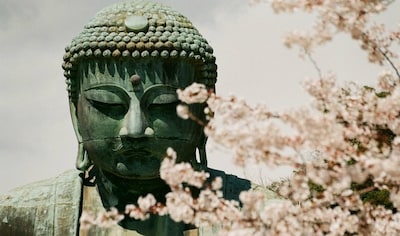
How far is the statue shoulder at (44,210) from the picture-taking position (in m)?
7.08

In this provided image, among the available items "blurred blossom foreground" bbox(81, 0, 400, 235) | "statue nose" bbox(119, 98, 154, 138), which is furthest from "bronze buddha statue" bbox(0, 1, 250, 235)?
"blurred blossom foreground" bbox(81, 0, 400, 235)

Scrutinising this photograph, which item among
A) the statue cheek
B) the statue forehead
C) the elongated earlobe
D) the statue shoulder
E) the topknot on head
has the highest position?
the topknot on head

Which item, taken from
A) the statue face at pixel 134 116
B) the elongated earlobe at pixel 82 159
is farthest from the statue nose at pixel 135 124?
Answer: the elongated earlobe at pixel 82 159

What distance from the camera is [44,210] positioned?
715 cm

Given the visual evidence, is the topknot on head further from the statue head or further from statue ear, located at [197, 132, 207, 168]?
statue ear, located at [197, 132, 207, 168]

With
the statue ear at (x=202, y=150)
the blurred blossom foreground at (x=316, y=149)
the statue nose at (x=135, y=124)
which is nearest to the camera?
the blurred blossom foreground at (x=316, y=149)

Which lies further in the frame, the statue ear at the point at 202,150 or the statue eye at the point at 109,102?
the statue ear at the point at 202,150

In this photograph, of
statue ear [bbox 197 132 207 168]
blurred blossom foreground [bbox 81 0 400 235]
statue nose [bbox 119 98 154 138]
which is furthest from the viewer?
statue ear [bbox 197 132 207 168]

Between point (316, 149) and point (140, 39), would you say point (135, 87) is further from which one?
A: point (316, 149)

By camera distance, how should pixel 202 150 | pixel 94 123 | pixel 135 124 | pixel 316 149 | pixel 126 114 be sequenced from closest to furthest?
pixel 316 149 → pixel 135 124 → pixel 126 114 → pixel 94 123 → pixel 202 150

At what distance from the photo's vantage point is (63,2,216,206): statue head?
663cm

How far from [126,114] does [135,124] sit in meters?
0.15

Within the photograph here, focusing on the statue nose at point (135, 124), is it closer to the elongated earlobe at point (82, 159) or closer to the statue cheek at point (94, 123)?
the statue cheek at point (94, 123)

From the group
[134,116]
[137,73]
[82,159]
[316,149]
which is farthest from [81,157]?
[316,149]
